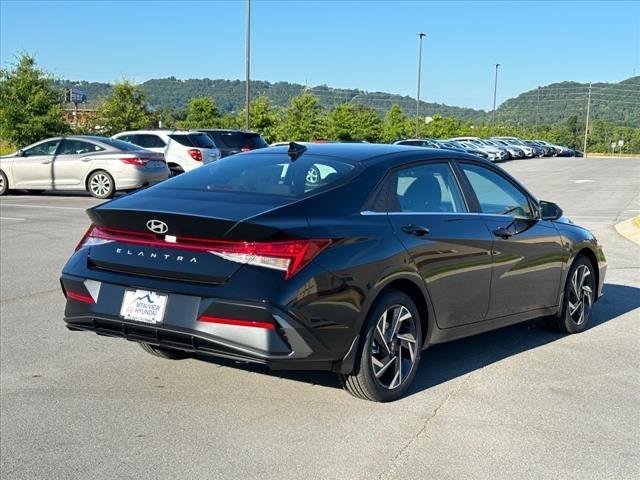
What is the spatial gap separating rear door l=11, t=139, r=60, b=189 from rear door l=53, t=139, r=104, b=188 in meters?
0.20

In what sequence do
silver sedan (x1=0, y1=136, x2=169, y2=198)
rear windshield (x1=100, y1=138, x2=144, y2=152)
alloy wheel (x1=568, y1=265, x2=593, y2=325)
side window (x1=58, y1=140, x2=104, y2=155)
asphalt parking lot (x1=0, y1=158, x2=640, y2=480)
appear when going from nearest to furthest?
1. asphalt parking lot (x1=0, y1=158, x2=640, y2=480)
2. alloy wheel (x1=568, y1=265, x2=593, y2=325)
3. silver sedan (x1=0, y1=136, x2=169, y2=198)
4. rear windshield (x1=100, y1=138, x2=144, y2=152)
5. side window (x1=58, y1=140, x2=104, y2=155)

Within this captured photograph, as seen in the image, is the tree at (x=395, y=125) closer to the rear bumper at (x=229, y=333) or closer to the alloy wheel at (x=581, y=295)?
the alloy wheel at (x=581, y=295)

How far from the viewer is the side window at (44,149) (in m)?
20.5

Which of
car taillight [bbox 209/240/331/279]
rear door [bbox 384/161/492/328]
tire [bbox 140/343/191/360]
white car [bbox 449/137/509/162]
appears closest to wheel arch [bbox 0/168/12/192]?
tire [bbox 140/343/191/360]

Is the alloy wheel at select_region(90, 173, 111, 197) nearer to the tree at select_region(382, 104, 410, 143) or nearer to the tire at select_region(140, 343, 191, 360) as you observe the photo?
the tire at select_region(140, 343, 191, 360)

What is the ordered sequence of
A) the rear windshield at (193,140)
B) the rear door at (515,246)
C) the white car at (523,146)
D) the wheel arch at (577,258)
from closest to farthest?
the rear door at (515,246) → the wheel arch at (577,258) → the rear windshield at (193,140) → the white car at (523,146)

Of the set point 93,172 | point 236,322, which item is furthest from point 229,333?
point 93,172

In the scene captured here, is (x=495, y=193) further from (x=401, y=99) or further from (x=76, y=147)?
(x=401, y=99)

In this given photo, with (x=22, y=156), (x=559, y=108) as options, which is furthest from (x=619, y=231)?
(x=559, y=108)

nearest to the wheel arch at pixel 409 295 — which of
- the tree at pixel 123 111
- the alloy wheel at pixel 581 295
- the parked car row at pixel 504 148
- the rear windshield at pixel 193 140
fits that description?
the alloy wheel at pixel 581 295

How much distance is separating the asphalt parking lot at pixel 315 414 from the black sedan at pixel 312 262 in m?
0.33

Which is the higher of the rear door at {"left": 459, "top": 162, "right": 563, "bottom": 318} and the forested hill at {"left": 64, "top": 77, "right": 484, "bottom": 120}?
the forested hill at {"left": 64, "top": 77, "right": 484, "bottom": 120}

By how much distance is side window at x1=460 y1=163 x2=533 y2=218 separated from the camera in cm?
600

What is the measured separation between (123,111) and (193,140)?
69.0 feet
